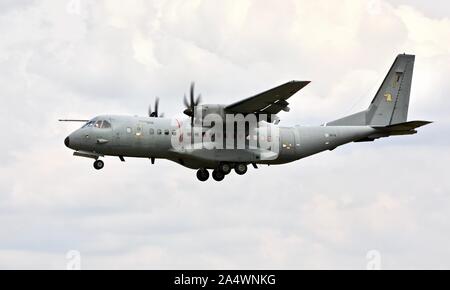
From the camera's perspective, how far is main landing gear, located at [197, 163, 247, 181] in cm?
4612

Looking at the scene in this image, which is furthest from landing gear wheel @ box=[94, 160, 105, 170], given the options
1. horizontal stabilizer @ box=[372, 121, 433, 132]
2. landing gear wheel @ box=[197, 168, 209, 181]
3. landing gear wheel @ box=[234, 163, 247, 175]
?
horizontal stabilizer @ box=[372, 121, 433, 132]

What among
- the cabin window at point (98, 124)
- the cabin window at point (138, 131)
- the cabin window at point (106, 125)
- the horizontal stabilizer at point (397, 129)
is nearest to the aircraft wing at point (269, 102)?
the cabin window at point (138, 131)

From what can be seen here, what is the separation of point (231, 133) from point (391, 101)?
9073 mm

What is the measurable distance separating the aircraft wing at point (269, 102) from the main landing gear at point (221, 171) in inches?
117

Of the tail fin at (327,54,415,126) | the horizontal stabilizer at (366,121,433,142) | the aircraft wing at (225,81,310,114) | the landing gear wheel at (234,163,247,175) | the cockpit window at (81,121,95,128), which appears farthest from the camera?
the tail fin at (327,54,415,126)

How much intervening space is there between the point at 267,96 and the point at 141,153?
240 inches

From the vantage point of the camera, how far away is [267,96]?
1689 inches

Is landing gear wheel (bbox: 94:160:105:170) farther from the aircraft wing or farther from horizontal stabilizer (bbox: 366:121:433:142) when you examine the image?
horizontal stabilizer (bbox: 366:121:433:142)

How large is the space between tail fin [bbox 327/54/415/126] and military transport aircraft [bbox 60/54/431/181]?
0.16 feet

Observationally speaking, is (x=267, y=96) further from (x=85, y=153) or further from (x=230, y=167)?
(x=85, y=153)

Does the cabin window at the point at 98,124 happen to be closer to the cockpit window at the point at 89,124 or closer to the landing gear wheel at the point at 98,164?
the cockpit window at the point at 89,124

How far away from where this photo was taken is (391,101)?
49.7 metres

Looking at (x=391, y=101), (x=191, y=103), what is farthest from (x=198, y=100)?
(x=391, y=101)
